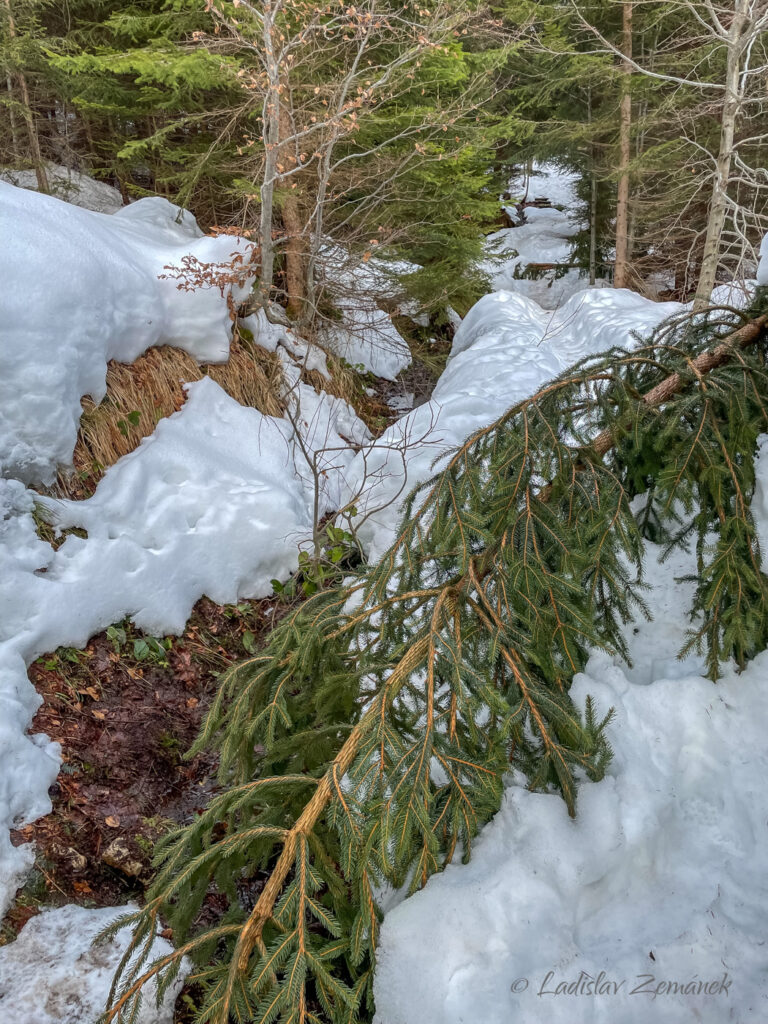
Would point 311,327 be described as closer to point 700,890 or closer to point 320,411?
point 320,411

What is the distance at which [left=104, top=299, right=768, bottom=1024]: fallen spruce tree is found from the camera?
1.37 m

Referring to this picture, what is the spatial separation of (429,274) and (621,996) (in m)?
7.42

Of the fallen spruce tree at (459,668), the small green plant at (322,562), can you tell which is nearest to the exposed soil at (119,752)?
the small green plant at (322,562)

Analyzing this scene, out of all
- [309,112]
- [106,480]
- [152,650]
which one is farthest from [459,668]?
[309,112]

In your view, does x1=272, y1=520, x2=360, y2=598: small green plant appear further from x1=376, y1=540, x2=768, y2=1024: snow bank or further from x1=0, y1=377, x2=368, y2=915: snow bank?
x1=376, y1=540, x2=768, y2=1024: snow bank

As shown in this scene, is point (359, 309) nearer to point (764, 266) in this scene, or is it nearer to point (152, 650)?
point (152, 650)

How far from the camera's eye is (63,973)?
6.93ft

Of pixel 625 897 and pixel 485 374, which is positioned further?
pixel 485 374

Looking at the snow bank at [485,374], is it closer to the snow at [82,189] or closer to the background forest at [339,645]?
the background forest at [339,645]

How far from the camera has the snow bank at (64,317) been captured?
11.9 feet

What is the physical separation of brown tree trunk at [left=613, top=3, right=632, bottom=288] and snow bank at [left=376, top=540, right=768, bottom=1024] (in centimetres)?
1117

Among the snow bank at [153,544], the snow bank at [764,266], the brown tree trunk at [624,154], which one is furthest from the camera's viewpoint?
the brown tree trunk at [624,154]

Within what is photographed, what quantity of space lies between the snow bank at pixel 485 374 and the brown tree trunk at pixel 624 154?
2.35 m

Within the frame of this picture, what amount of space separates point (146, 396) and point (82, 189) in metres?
6.59
